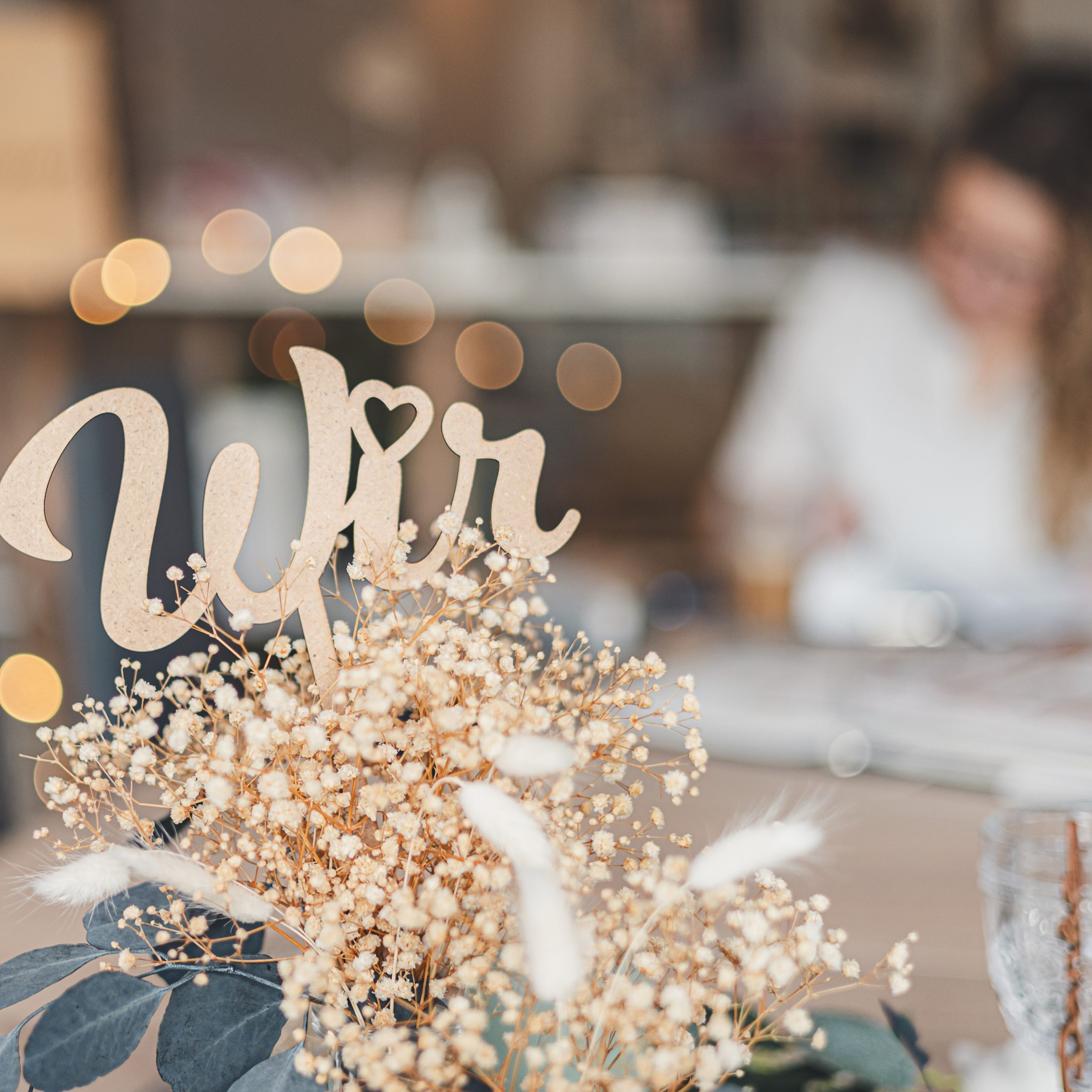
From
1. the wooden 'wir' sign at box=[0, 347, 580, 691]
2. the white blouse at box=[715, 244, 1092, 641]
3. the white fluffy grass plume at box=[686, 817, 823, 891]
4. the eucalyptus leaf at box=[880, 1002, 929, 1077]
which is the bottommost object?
the eucalyptus leaf at box=[880, 1002, 929, 1077]

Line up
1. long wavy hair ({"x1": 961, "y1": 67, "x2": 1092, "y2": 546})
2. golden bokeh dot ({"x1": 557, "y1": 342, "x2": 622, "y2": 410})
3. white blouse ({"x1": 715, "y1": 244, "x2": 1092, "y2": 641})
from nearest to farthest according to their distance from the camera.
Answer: long wavy hair ({"x1": 961, "y1": 67, "x2": 1092, "y2": 546}), white blouse ({"x1": 715, "y1": 244, "x2": 1092, "y2": 641}), golden bokeh dot ({"x1": 557, "y1": 342, "x2": 622, "y2": 410})

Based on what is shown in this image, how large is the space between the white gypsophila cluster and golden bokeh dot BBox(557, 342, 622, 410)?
2.12 m

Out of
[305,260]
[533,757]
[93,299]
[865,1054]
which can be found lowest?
[865,1054]

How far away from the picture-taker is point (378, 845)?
337 mm

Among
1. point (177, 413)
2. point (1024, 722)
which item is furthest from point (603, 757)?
point (177, 413)

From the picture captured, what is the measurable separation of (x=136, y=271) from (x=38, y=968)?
6.03ft

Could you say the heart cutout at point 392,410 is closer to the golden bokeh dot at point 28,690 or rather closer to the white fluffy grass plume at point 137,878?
the white fluffy grass plume at point 137,878

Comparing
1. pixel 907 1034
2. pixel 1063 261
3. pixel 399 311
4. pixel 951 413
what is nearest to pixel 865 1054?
pixel 907 1034

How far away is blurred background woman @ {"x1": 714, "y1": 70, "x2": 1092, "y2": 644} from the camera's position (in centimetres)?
128

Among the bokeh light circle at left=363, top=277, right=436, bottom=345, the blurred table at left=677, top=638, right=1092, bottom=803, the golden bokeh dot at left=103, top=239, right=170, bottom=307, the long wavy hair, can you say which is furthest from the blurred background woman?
the golden bokeh dot at left=103, top=239, right=170, bottom=307

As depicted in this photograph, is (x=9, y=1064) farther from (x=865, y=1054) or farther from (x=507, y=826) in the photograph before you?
(x=865, y=1054)

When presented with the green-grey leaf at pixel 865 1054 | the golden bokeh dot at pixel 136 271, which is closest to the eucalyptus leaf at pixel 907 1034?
the green-grey leaf at pixel 865 1054

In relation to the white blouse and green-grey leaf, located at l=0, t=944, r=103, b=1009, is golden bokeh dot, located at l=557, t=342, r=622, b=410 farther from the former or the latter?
green-grey leaf, located at l=0, t=944, r=103, b=1009

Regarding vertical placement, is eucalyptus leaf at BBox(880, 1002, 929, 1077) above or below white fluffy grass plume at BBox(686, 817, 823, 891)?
below
